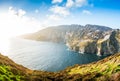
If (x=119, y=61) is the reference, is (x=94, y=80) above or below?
below

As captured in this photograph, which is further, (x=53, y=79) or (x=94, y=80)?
(x=53, y=79)

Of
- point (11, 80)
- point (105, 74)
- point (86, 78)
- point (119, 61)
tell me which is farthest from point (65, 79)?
point (11, 80)

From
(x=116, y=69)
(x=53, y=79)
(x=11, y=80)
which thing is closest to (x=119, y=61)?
(x=116, y=69)

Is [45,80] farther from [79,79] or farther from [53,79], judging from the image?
[79,79]

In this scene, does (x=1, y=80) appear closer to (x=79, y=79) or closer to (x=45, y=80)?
(x=45, y=80)

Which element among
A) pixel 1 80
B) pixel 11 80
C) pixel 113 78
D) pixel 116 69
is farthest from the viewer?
pixel 116 69

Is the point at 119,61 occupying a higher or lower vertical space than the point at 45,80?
higher

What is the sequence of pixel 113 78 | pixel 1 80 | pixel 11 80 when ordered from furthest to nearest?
pixel 113 78, pixel 11 80, pixel 1 80

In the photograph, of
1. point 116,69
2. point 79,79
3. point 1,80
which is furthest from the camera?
point 79,79

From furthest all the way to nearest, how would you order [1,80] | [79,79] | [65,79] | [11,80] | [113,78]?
[65,79] → [79,79] → [113,78] → [11,80] → [1,80]
